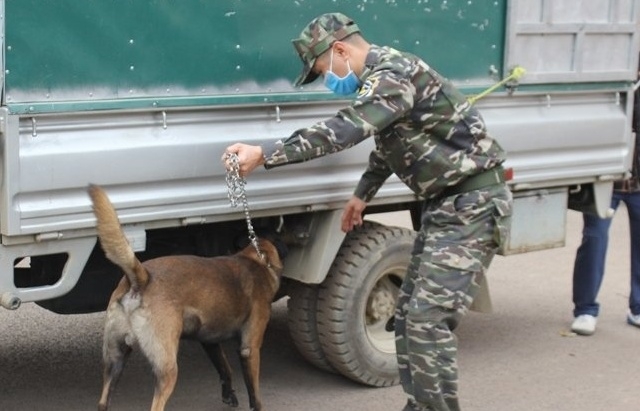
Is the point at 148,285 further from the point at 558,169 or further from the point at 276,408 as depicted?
the point at 558,169

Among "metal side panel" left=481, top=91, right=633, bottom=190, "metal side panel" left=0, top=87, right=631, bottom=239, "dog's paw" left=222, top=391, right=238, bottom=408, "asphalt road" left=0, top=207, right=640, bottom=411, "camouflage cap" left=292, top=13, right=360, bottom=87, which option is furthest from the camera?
"metal side panel" left=481, top=91, right=633, bottom=190

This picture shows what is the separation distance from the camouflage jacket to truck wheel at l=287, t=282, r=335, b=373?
1.05 meters

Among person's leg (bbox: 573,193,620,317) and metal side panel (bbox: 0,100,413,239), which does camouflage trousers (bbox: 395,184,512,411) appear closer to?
metal side panel (bbox: 0,100,413,239)

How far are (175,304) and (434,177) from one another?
1.12 m

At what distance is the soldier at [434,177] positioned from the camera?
428 centimetres

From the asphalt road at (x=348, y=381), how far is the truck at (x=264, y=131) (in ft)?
1.05

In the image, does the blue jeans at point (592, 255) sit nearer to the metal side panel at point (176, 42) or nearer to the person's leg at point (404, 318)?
the metal side panel at point (176, 42)

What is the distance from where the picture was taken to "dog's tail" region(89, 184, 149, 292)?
4051mm

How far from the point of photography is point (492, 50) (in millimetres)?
5582

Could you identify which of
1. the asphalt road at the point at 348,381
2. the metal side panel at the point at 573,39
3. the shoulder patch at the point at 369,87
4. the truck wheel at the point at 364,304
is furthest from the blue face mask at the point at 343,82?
the asphalt road at the point at 348,381

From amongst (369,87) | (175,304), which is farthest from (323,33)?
(175,304)

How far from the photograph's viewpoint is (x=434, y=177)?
438cm

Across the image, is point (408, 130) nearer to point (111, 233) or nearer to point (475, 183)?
point (475, 183)

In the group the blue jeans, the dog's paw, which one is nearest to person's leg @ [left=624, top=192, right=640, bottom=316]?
the blue jeans
